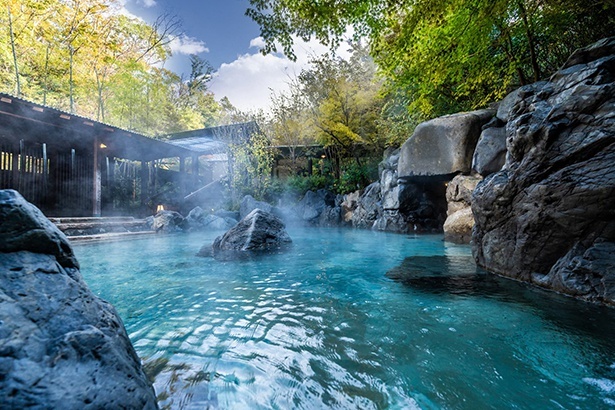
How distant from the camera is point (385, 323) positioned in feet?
8.43

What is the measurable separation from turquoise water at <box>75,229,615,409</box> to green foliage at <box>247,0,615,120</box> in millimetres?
5263

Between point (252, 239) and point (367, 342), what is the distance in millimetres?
5098

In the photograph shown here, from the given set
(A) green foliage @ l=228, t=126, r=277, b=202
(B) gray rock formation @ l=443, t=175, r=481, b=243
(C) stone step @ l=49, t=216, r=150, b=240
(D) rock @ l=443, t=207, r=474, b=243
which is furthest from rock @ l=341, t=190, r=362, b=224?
(C) stone step @ l=49, t=216, r=150, b=240

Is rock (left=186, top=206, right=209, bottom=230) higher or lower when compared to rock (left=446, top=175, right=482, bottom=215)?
lower

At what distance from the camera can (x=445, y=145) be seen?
9297mm

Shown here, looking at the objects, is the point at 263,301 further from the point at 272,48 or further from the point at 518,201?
the point at 272,48

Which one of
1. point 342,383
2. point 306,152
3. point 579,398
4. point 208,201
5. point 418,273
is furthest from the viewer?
point 306,152

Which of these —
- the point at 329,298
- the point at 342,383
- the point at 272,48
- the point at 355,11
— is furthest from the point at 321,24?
the point at 342,383

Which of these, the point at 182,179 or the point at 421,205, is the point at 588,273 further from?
the point at 182,179

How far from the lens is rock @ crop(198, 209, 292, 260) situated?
6.64 meters

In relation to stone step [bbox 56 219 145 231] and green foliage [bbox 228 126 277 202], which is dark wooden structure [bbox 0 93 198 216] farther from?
→ green foliage [bbox 228 126 277 202]

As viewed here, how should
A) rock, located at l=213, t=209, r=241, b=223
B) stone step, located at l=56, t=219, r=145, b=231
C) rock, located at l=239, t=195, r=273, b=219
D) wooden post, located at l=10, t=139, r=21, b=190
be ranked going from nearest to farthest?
stone step, located at l=56, t=219, r=145, b=231 → wooden post, located at l=10, t=139, r=21, b=190 → rock, located at l=213, t=209, r=241, b=223 → rock, located at l=239, t=195, r=273, b=219

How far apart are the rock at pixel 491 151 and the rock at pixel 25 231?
8890mm

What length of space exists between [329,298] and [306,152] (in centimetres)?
1770
